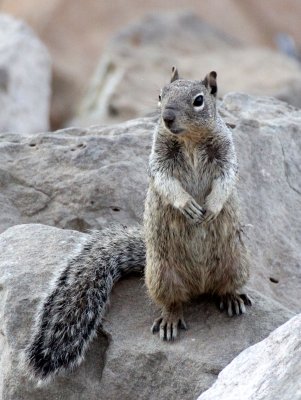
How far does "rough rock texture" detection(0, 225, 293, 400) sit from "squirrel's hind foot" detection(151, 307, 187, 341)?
44 millimetres

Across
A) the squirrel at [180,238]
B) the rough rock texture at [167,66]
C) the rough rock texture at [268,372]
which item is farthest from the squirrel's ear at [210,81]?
the rough rock texture at [167,66]

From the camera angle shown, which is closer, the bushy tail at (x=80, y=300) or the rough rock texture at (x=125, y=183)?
the bushy tail at (x=80, y=300)

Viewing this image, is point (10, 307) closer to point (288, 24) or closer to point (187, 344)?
point (187, 344)

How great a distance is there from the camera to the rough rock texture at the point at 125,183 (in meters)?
6.82

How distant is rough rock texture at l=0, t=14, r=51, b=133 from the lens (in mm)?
11695

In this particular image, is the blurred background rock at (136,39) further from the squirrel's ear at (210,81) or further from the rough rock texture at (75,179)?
the squirrel's ear at (210,81)

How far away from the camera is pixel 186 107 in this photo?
5648mm

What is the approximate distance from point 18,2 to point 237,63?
5138mm

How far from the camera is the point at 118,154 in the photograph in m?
7.12

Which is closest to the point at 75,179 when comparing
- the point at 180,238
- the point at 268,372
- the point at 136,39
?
the point at 180,238

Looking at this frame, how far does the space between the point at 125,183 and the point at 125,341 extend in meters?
1.61

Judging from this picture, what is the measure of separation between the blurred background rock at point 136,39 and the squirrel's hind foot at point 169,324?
21.6ft

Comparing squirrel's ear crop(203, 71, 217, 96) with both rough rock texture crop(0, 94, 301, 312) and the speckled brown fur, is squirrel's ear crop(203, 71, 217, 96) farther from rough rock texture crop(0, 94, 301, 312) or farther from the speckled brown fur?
rough rock texture crop(0, 94, 301, 312)

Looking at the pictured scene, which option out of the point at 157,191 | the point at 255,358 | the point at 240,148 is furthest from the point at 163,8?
the point at 255,358
